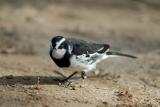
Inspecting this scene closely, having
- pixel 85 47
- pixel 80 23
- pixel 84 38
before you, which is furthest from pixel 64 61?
pixel 80 23

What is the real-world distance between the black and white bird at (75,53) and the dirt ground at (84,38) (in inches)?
11.9

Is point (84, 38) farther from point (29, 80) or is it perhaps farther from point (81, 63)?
point (81, 63)

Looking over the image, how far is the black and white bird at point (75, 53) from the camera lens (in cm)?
843

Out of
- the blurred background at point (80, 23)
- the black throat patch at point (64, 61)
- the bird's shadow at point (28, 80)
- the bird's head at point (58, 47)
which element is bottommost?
the bird's shadow at point (28, 80)

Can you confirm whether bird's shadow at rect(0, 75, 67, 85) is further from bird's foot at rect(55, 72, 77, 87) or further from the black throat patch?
the black throat patch

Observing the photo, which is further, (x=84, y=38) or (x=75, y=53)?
(x=84, y=38)

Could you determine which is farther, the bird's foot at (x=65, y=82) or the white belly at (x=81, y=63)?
the bird's foot at (x=65, y=82)

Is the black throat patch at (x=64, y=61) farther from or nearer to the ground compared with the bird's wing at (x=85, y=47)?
nearer to the ground

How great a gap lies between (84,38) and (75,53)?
479cm

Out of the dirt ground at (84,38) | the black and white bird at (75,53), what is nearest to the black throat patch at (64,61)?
the black and white bird at (75,53)

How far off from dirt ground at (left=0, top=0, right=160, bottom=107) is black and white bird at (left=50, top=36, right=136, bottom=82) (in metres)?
0.30

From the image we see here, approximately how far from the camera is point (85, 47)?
8.93m

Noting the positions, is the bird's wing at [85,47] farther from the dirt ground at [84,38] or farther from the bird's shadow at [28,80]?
the bird's shadow at [28,80]

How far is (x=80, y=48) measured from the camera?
8.80m
